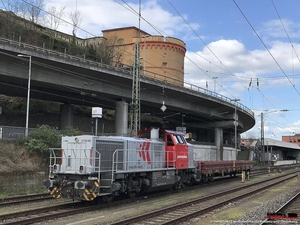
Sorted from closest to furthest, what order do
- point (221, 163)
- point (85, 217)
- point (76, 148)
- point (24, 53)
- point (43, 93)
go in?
point (85, 217)
point (76, 148)
point (221, 163)
point (24, 53)
point (43, 93)

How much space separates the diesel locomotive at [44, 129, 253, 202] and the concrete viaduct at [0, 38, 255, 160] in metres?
16.7

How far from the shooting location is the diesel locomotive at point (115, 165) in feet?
43.0

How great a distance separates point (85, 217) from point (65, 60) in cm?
2278

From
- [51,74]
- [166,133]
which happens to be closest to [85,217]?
[166,133]

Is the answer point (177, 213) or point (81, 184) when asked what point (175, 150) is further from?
point (81, 184)

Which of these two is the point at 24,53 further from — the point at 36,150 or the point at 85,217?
the point at 85,217

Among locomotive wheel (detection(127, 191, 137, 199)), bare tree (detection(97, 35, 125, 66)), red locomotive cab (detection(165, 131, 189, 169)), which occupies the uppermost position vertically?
bare tree (detection(97, 35, 125, 66))

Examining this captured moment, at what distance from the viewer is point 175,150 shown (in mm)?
18078

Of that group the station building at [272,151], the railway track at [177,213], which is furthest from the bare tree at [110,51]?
the railway track at [177,213]

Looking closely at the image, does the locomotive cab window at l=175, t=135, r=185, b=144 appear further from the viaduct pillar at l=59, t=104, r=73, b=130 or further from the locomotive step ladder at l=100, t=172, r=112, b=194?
the viaduct pillar at l=59, t=104, r=73, b=130

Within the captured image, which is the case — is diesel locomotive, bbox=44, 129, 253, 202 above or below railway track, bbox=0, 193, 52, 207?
above

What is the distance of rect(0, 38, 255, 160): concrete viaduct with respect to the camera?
98.8ft

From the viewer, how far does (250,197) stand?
1758cm

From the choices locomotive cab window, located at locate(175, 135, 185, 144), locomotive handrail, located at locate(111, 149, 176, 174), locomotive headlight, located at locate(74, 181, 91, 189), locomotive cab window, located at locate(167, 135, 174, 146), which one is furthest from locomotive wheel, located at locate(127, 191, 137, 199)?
locomotive cab window, located at locate(175, 135, 185, 144)
